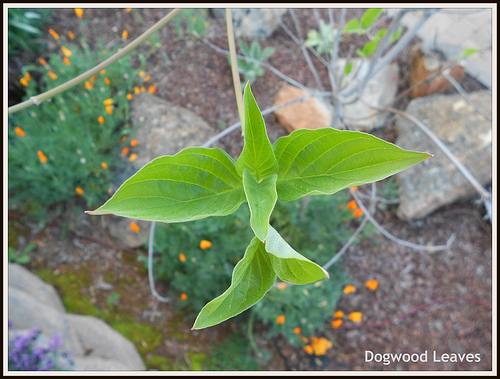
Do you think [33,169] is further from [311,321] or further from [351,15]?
[351,15]

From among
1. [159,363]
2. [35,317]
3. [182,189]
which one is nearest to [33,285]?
[35,317]

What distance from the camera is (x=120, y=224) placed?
2.08 metres

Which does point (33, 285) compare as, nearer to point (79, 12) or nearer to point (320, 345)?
point (320, 345)

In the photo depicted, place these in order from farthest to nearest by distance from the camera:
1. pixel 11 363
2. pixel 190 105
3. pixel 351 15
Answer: pixel 351 15 → pixel 190 105 → pixel 11 363

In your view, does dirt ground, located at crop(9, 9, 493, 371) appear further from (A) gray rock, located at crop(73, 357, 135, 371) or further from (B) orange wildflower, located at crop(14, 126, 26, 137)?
(B) orange wildflower, located at crop(14, 126, 26, 137)

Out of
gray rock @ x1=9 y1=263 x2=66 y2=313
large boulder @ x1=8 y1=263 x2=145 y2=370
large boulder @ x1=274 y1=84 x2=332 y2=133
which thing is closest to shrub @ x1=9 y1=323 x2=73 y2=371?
large boulder @ x1=8 y1=263 x2=145 y2=370

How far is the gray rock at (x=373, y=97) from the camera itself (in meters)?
2.28

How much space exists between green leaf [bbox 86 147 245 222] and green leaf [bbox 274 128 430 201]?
9 centimetres

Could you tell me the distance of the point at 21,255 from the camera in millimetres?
2029

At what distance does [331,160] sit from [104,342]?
175 centimetres

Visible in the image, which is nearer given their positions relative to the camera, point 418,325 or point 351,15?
point 418,325

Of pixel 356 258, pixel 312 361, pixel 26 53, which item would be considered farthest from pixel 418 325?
pixel 26 53

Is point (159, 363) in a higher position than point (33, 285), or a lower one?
lower

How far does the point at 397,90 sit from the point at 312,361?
197cm
